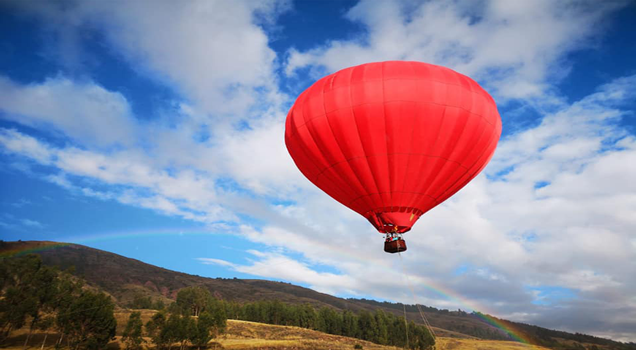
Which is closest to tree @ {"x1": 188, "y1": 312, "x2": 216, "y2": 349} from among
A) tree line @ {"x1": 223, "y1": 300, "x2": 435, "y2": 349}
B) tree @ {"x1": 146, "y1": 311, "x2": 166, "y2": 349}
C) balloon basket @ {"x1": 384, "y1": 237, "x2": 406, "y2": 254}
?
tree @ {"x1": 146, "y1": 311, "x2": 166, "y2": 349}

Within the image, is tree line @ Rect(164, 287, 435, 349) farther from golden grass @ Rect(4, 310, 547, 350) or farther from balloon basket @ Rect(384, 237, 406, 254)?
balloon basket @ Rect(384, 237, 406, 254)

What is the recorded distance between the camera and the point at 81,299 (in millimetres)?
44656

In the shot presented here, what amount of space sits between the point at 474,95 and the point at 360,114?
5419mm

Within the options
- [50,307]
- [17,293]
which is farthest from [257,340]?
[17,293]

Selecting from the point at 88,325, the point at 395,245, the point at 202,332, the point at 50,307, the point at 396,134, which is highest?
the point at 396,134

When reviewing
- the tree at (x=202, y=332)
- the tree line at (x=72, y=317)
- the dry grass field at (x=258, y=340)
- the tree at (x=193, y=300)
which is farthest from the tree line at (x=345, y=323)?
the tree at (x=202, y=332)

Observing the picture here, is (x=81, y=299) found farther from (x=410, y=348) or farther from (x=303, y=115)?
(x=410, y=348)

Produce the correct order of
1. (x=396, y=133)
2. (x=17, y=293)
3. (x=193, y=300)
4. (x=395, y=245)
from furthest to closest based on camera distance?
(x=193, y=300)
(x=17, y=293)
(x=395, y=245)
(x=396, y=133)

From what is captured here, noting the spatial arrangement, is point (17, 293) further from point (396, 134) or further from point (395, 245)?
point (396, 134)

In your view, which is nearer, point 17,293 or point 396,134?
point 396,134

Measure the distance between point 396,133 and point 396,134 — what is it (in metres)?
0.05

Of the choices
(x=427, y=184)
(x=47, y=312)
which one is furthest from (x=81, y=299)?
(x=427, y=184)

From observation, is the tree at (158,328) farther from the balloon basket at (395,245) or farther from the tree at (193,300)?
the balloon basket at (395,245)

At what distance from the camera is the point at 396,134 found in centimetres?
1571
